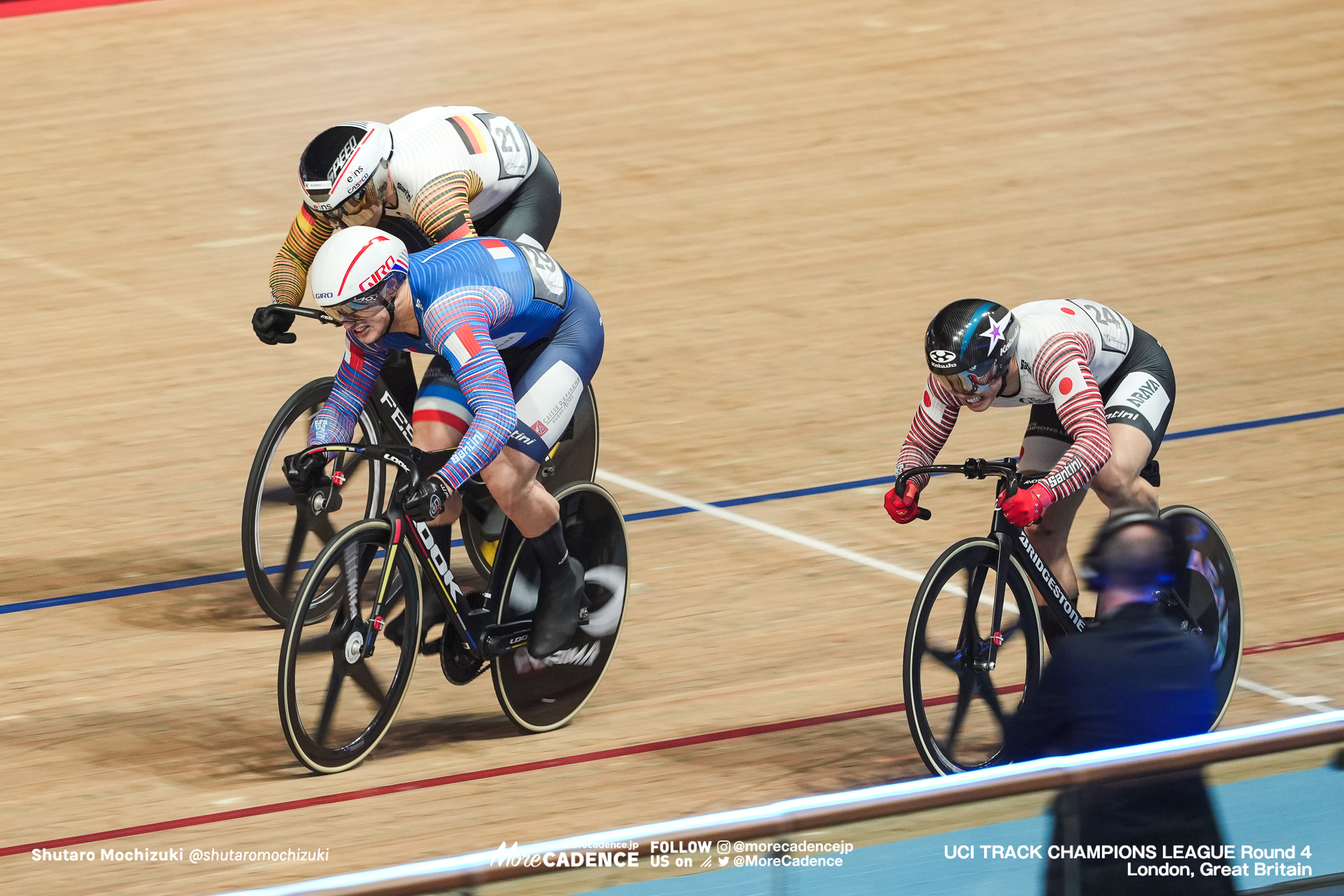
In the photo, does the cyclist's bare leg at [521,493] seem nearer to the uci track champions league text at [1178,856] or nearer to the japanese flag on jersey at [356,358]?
the japanese flag on jersey at [356,358]

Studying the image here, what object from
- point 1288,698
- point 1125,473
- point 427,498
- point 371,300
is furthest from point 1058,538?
point 371,300

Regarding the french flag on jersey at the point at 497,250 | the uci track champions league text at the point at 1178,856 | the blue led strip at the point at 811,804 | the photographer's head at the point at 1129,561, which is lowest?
the french flag on jersey at the point at 497,250

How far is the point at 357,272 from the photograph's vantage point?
4883 millimetres

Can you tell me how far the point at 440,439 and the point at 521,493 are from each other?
0.31m

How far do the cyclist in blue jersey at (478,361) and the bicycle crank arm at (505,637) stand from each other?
1.0 inches

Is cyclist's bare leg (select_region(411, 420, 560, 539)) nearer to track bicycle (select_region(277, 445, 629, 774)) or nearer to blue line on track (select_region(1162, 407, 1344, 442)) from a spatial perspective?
track bicycle (select_region(277, 445, 629, 774))

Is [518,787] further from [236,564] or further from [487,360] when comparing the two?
[236,564]

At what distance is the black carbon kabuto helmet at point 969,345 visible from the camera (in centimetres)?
484

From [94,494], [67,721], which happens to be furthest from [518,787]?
[94,494]

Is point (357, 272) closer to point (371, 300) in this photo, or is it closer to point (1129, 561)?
point (371, 300)

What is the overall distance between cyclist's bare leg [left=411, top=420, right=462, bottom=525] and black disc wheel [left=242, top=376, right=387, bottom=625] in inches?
25.9

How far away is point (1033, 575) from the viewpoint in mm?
5047

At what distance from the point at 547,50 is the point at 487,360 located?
7.97 meters

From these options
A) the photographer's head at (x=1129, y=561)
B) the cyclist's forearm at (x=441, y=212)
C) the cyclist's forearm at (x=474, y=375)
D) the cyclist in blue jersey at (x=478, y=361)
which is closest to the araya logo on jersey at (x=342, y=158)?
the cyclist's forearm at (x=441, y=212)
